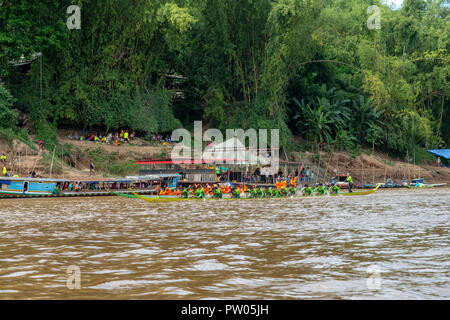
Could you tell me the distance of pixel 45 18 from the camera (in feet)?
107

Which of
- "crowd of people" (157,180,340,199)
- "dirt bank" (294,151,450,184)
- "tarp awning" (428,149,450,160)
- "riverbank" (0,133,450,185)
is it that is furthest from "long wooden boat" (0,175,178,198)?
"tarp awning" (428,149,450,160)

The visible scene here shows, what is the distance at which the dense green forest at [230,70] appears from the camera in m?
33.2

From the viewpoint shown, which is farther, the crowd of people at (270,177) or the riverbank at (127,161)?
the crowd of people at (270,177)

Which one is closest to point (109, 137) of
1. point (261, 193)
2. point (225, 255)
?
point (261, 193)

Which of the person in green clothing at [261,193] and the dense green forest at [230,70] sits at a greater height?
the dense green forest at [230,70]

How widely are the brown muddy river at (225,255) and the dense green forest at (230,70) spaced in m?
16.4

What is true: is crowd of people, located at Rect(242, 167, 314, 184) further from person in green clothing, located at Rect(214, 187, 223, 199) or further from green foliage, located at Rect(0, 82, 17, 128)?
green foliage, located at Rect(0, 82, 17, 128)

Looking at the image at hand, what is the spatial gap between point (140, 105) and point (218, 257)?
2789 cm

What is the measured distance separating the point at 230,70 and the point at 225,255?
30.2 metres

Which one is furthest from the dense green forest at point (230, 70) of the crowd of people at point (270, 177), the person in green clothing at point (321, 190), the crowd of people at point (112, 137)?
the person in green clothing at point (321, 190)

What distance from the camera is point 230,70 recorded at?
130 ft

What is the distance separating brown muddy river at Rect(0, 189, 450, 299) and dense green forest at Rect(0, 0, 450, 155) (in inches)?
646

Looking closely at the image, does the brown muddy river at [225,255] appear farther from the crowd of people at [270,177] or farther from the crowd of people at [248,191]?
the crowd of people at [270,177]
